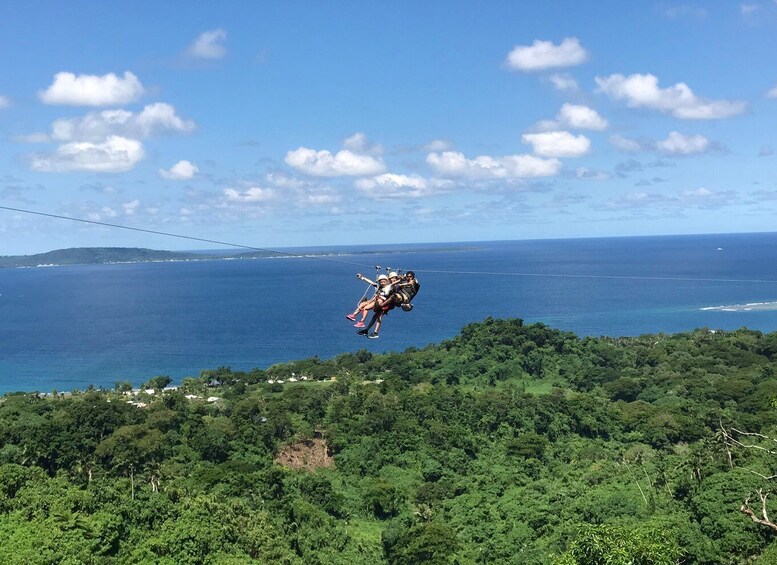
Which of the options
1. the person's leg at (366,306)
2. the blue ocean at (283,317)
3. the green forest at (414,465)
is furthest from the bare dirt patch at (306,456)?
the person's leg at (366,306)

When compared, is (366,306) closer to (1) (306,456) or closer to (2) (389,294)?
(2) (389,294)

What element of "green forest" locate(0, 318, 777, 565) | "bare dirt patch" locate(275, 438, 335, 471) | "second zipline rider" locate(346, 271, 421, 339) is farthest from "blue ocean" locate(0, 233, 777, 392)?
"second zipline rider" locate(346, 271, 421, 339)

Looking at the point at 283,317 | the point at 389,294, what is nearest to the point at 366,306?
the point at 389,294

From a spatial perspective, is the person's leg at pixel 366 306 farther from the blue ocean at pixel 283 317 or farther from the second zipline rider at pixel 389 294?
the blue ocean at pixel 283 317

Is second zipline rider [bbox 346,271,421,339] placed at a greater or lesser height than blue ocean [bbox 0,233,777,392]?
greater

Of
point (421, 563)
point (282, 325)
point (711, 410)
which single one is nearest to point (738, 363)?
point (711, 410)

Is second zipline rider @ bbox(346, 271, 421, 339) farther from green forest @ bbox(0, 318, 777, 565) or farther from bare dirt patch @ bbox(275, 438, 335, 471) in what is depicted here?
bare dirt patch @ bbox(275, 438, 335, 471)
